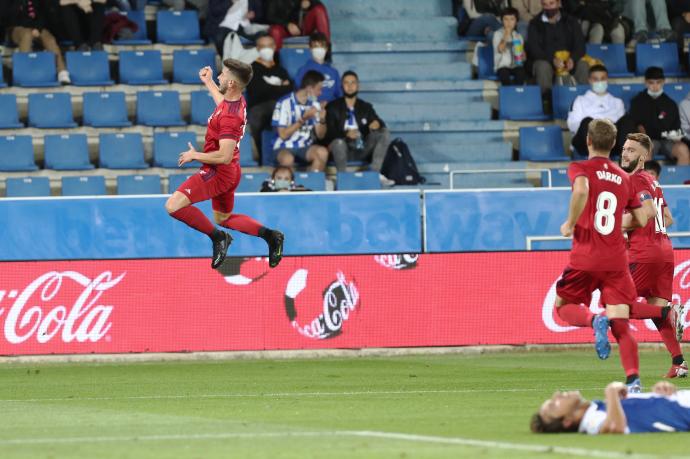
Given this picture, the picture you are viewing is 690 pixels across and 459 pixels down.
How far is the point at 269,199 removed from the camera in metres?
17.7

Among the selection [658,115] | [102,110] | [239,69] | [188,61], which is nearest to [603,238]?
[239,69]

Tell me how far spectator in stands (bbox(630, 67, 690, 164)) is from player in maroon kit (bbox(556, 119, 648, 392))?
1157cm

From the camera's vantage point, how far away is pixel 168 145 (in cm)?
2105

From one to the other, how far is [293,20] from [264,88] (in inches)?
102

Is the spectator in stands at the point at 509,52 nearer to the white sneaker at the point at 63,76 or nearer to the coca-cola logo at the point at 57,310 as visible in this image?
the white sneaker at the point at 63,76

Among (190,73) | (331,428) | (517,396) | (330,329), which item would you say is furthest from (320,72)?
(331,428)

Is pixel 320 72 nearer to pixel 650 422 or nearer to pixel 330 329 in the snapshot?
pixel 330 329

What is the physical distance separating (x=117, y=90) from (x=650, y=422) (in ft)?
50.0

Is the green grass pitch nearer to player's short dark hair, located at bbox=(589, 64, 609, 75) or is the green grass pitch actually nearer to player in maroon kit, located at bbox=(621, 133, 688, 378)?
player in maroon kit, located at bbox=(621, 133, 688, 378)

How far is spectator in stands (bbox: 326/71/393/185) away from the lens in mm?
21109

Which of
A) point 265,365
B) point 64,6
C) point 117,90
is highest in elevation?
point 64,6

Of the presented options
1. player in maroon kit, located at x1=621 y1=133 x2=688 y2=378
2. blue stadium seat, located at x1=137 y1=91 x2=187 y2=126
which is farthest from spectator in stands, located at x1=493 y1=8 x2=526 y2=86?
player in maroon kit, located at x1=621 y1=133 x2=688 y2=378

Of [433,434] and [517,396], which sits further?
[517,396]

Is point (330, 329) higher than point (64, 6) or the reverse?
the reverse
